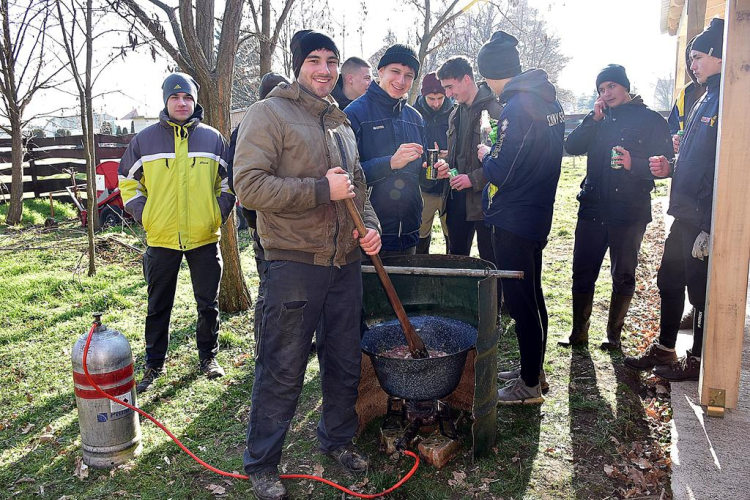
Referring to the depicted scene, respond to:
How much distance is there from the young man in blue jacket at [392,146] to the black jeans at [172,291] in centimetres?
133

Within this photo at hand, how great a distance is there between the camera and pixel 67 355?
4789 mm

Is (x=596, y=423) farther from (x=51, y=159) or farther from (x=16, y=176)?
(x=51, y=159)

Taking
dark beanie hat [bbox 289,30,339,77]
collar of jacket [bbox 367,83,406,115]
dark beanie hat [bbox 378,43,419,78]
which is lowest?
collar of jacket [bbox 367,83,406,115]

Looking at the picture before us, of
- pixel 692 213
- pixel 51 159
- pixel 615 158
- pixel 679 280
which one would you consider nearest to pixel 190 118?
pixel 615 158

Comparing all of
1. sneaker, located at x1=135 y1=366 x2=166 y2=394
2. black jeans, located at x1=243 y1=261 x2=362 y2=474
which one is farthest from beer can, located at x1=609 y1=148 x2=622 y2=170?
sneaker, located at x1=135 y1=366 x2=166 y2=394

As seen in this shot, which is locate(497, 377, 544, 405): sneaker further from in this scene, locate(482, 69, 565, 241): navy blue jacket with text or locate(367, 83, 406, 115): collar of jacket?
locate(367, 83, 406, 115): collar of jacket

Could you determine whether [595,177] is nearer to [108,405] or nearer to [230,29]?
[230,29]

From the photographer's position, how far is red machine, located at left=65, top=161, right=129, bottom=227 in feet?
35.7

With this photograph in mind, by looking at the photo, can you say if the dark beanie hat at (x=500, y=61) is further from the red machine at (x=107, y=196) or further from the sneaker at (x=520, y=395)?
the red machine at (x=107, y=196)

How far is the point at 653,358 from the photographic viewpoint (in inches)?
163

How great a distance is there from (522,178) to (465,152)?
4.97 feet

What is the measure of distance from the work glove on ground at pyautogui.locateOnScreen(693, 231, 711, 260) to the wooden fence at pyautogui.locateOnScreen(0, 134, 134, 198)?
1250 cm

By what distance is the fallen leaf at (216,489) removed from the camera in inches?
118

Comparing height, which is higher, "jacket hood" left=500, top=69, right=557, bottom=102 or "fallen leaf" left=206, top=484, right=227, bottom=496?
"jacket hood" left=500, top=69, right=557, bottom=102
